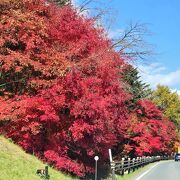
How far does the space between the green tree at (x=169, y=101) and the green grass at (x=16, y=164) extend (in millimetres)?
101766

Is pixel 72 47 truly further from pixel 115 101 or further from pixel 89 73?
pixel 115 101

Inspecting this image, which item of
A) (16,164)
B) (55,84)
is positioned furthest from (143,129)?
(16,164)

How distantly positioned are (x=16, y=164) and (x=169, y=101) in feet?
352

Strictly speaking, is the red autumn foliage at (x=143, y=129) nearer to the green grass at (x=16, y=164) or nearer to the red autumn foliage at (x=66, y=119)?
the red autumn foliage at (x=66, y=119)

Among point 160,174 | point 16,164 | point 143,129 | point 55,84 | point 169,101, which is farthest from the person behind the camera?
point 169,101

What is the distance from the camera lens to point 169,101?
120 m

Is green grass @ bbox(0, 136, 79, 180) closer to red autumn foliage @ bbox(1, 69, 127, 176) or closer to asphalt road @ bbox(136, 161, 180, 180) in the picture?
red autumn foliage @ bbox(1, 69, 127, 176)

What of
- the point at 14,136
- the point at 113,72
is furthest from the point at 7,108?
the point at 113,72

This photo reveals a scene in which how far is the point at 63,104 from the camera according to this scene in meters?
18.6

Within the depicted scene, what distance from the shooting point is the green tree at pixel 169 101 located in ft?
387

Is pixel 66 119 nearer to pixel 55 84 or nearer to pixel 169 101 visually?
pixel 55 84

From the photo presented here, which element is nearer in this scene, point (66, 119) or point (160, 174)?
point (66, 119)

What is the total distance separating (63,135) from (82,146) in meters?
1.11

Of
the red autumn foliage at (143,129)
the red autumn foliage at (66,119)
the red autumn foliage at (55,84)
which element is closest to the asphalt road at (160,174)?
the red autumn foliage at (55,84)
